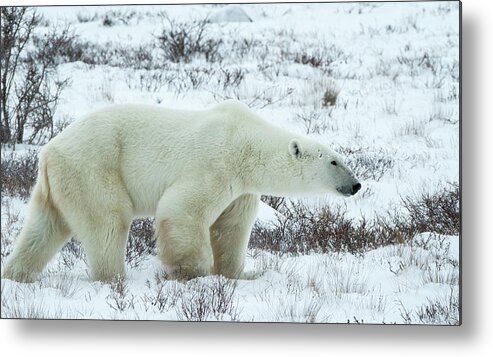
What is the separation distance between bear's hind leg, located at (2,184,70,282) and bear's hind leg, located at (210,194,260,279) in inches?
38.0

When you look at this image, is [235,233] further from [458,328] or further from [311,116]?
[458,328]

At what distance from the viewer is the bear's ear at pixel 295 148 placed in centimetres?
525

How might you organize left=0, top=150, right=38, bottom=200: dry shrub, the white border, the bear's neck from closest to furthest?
the white border
the bear's neck
left=0, top=150, right=38, bottom=200: dry shrub

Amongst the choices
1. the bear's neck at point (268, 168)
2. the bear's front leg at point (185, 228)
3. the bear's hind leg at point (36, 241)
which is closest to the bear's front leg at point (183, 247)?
the bear's front leg at point (185, 228)

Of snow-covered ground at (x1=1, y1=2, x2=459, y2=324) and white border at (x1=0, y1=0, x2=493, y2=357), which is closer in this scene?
white border at (x1=0, y1=0, x2=493, y2=357)

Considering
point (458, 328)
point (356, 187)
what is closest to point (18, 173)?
point (356, 187)

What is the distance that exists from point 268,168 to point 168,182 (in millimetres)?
613

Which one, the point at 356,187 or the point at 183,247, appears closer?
the point at 183,247

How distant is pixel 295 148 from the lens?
527 centimetres

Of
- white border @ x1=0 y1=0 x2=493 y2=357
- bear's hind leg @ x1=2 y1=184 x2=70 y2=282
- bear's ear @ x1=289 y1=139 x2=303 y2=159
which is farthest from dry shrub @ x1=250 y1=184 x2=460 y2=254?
bear's hind leg @ x1=2 y1=184 x2=70 y2=282

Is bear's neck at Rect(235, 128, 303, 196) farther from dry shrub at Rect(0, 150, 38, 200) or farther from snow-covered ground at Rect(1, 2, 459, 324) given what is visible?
dry shrub at Rect(0, 150, 38, 200)

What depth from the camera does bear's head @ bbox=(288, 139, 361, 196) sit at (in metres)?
5.26

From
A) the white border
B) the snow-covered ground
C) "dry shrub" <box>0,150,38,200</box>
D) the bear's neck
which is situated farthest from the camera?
"dry shrub" <box>0,150,38,200</box>

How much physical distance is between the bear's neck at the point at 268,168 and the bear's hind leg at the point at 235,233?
15 cm
